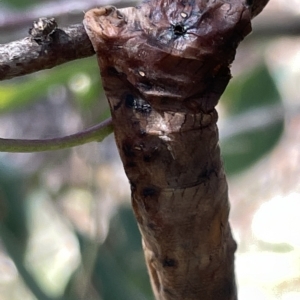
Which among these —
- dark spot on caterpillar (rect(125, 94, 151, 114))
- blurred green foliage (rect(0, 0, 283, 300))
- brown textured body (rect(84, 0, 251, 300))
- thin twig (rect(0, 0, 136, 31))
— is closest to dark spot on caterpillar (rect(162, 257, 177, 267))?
brown textured body (rect(84, 0, 251, 300))

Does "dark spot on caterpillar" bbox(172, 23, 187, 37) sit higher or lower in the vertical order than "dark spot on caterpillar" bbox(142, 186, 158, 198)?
higher

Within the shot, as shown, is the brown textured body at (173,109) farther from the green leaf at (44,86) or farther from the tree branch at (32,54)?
the green leaf at (44,86)

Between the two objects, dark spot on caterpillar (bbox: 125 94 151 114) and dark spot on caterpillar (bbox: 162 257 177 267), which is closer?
dark spot on caterpillar (bbox: 125 94 151 114)

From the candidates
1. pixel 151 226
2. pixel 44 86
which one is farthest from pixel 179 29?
pixel 44 86

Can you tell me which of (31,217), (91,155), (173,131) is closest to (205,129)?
(173,131)

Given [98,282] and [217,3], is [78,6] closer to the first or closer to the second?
[98,282]

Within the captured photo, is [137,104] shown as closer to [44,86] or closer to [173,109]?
[173,109]

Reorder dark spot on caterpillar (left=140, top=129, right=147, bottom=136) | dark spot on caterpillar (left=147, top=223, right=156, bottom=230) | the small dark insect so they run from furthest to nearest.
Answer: dark spot on caterpillar (left=147, top=223, right=156, bottom=230)
dark spot on caterpillar (left=140, top=129, right=147, bottom=136)
the small dark insect

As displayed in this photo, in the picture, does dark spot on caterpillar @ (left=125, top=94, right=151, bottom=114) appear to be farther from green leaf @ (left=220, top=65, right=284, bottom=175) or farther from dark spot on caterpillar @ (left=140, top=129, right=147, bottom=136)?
green leaf @ (left=220, top=65, right=284, bottom=175)
